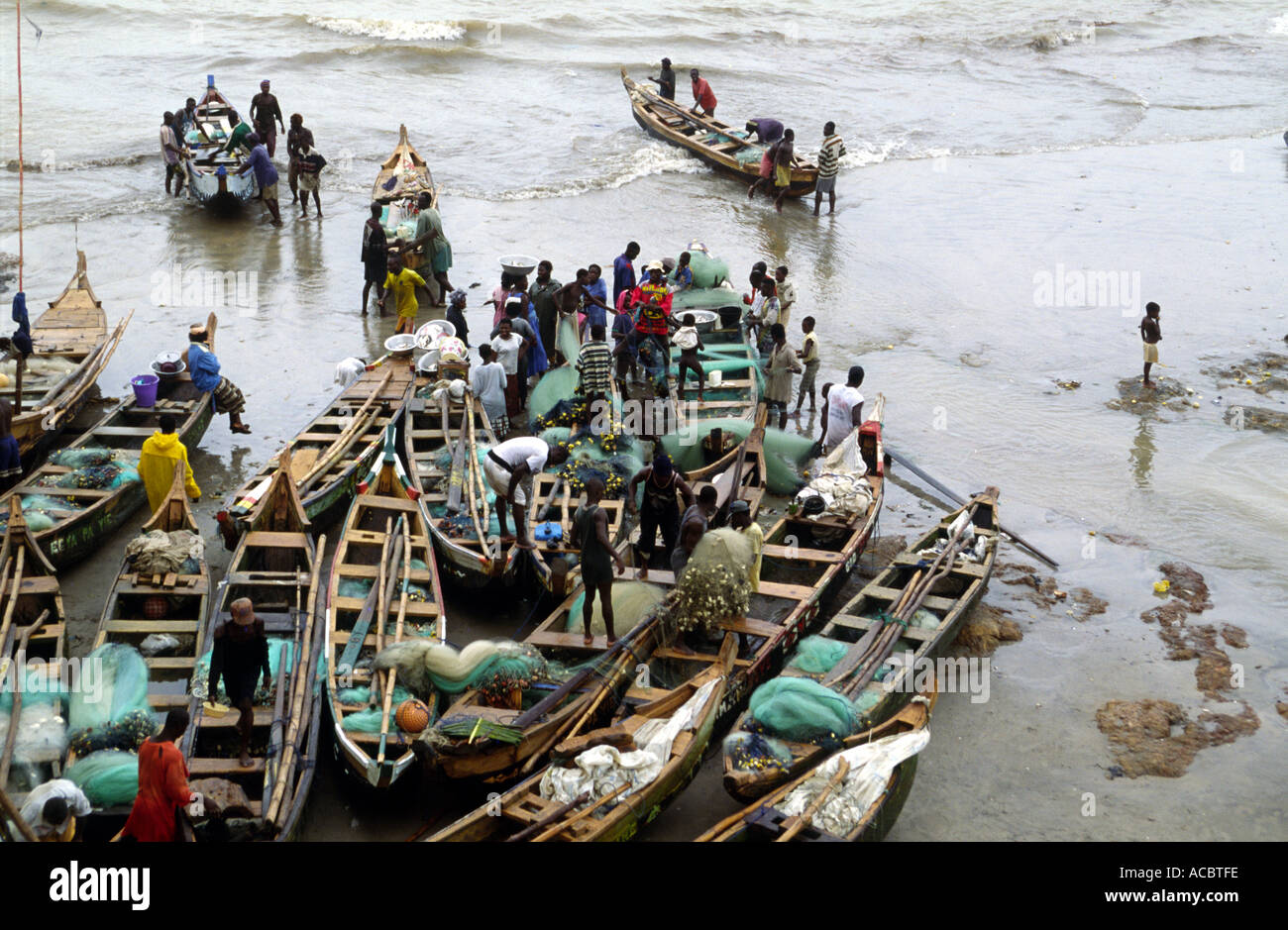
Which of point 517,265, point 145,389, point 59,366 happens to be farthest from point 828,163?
point 59,366

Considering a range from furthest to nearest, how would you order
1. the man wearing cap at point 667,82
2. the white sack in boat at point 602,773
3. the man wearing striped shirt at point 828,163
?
1. the man wearing cap at point 667,82
2. the man wearing striped shirt at point 828,163
3. the white sack in boat at point 602,773

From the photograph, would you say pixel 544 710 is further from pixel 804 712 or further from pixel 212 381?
pixel 212 381

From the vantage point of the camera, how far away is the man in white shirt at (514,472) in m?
10.3

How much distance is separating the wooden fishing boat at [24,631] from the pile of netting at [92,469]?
97 centimetres

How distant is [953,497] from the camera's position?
12609mm

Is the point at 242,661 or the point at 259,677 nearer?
the point at 242,661

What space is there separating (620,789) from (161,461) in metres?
5.97

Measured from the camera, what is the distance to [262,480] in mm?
11516

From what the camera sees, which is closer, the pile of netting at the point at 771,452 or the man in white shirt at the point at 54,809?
the man in white shirt at the point at 54,809

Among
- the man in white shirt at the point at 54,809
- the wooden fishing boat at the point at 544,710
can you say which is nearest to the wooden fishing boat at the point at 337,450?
the wooden fishing boat at the point at 544,710

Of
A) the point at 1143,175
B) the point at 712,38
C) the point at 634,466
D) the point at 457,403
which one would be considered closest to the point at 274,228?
the point at 457,403

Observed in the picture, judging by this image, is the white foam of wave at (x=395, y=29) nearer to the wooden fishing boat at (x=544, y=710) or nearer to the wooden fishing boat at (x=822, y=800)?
the wooden fishing boat at (x=544, y=710)

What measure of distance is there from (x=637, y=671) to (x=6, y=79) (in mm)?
27761

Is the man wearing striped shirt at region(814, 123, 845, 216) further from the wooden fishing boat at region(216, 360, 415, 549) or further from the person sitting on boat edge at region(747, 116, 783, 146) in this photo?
the wooden fishing boat at region(216, 360, 415, 549)
